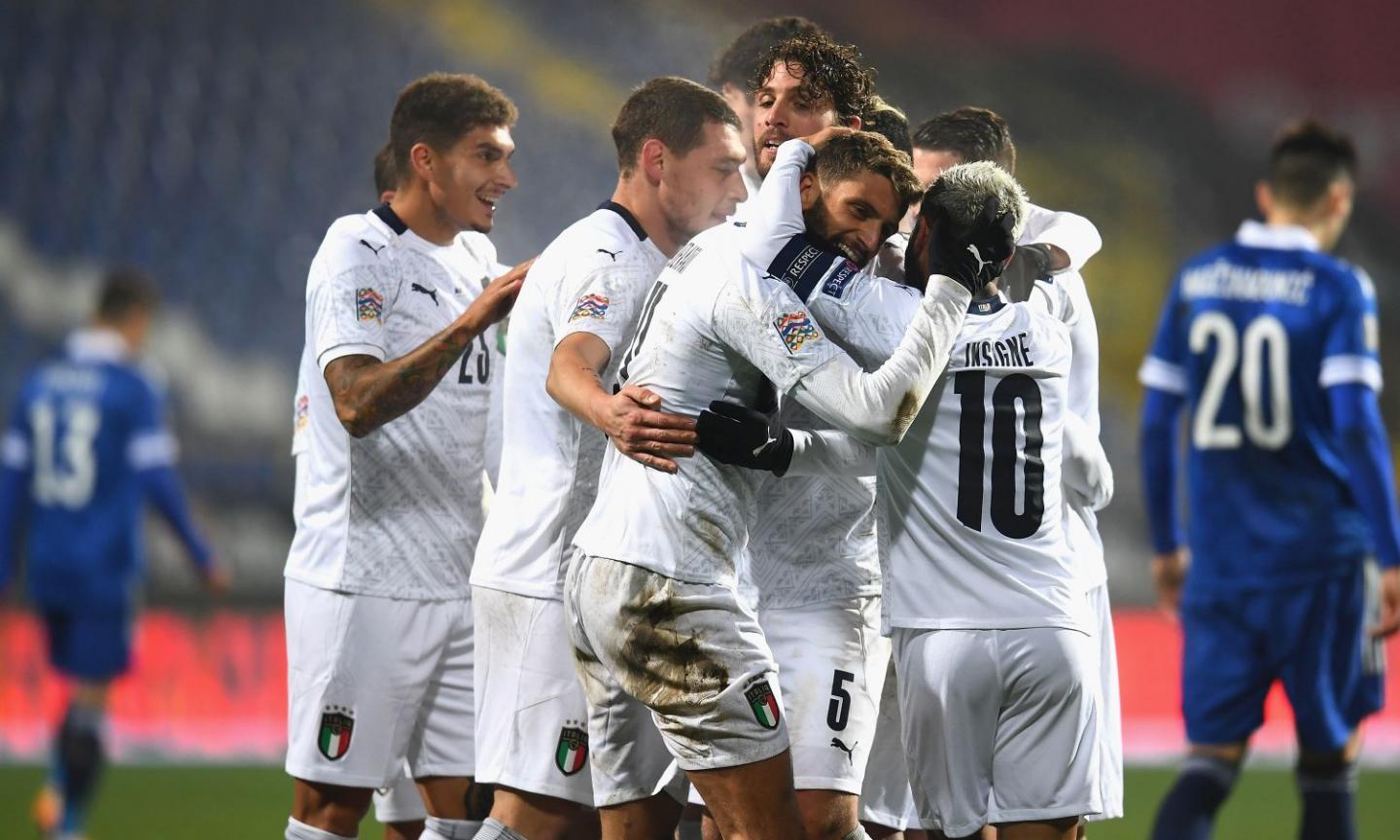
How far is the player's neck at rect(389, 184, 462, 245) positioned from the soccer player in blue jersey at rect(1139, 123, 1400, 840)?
2467mm

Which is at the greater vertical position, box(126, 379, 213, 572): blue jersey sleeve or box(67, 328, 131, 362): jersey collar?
box(67, 328, 131, 362): jersey collar

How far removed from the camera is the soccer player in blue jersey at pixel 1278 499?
521 cm

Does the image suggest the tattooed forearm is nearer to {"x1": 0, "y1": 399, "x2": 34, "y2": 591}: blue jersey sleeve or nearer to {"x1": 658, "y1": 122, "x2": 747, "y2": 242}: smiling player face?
{"x1": 658, "y1": 122, "x2": 747, "y2": 242}: smiling player face

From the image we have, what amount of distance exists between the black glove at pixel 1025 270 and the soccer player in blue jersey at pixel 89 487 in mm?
5037

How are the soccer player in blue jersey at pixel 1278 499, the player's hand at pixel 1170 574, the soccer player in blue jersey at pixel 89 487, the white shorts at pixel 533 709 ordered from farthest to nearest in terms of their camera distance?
1. the soccer player in blue jersey at pixel 89 487
2. the player's hand at pixel 1170 574
3. the soccer player in blue jersey at pixel 1278 499
4. the white shorts at pixel 533 709

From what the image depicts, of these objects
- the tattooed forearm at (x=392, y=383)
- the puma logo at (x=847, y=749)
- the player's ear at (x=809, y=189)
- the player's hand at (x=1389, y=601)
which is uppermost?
the player's ear at (x=809, y=189)

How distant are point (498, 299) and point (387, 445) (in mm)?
653

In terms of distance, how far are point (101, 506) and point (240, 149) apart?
5891 millimetres

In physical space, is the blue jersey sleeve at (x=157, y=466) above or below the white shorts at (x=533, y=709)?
above

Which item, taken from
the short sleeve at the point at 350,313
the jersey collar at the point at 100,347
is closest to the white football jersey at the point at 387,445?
the short sleeve at the point at 350,313

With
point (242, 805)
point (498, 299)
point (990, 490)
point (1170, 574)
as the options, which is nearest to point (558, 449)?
point (498, 299)

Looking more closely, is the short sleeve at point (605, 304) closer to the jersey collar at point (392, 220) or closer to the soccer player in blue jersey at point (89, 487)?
the jersey collar at point (392, 220)

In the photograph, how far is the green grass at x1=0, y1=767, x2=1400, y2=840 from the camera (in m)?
7.45

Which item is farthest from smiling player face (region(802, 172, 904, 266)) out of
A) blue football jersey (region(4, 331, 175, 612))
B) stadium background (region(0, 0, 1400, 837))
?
stadium background (region(0, 0, 1400, 837))
